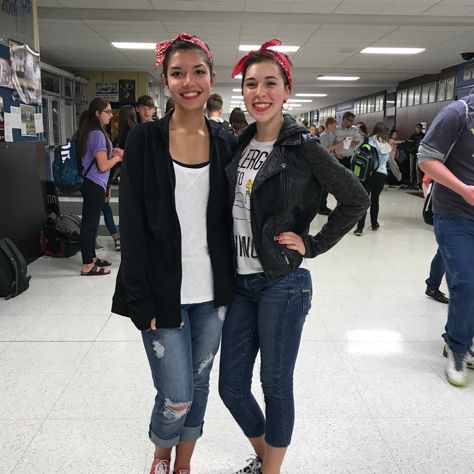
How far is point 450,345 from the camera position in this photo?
2521mm

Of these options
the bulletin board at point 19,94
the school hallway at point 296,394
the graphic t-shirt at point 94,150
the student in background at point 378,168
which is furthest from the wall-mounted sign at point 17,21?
the student in background at point 378,168

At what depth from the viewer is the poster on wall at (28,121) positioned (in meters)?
4.50

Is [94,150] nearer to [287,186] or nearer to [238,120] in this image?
[238,120]

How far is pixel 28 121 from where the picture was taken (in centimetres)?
461

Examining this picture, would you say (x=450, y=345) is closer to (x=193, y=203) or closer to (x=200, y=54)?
(x=193, y=203)

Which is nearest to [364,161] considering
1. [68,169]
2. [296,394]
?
[68,169]

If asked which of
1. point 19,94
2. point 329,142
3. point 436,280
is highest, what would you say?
point 19,94

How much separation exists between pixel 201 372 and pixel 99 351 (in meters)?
1.40

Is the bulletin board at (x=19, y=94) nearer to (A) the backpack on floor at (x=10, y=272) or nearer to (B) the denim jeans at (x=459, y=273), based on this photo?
(A) the backpack on floor at (x=10, y=272)

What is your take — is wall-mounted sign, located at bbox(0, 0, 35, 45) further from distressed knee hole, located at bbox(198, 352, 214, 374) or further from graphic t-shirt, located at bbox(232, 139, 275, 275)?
distressed knee hole, located at bbox(198, 352, 214, 374)

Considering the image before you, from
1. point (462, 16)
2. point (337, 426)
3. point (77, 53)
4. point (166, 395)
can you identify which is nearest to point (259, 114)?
point (166, 395)

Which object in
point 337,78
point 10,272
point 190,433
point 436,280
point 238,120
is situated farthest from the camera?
point 337,78

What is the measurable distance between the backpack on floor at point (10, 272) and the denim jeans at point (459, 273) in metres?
2.96

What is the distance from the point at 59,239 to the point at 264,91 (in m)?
3.89
